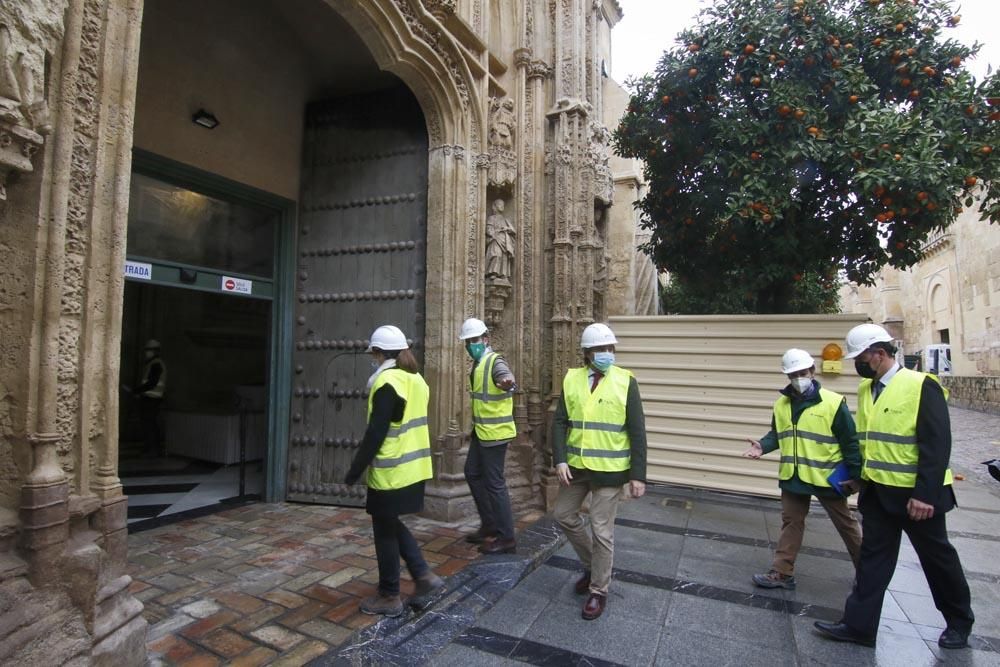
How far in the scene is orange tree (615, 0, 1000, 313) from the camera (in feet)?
17.9

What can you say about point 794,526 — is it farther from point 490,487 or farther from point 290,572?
point 290,572

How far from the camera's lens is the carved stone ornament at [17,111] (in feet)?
6.57

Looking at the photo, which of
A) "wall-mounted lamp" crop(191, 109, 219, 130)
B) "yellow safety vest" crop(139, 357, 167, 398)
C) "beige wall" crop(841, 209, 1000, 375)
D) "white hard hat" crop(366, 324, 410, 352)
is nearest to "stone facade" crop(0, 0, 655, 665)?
"wall-mounted lamp" crop(191, 109, 219, 130)

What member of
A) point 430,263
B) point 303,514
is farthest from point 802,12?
point 303,514

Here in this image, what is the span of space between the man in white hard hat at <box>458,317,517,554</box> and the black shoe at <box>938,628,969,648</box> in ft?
8.20

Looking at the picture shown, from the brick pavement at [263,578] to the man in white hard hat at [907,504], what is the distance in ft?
7.75

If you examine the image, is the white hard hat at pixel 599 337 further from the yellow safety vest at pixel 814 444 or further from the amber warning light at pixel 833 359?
the amber warning light at pixel 833 359

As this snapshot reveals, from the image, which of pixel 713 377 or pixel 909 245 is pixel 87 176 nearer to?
pixel 713 377

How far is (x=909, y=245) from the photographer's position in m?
6.18

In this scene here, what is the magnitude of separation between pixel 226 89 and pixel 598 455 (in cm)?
468

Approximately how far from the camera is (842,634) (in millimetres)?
2906

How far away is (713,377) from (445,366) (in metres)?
3.15

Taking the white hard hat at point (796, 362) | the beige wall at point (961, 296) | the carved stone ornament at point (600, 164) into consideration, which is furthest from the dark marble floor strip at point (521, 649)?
the beige wall at point (961, 296)

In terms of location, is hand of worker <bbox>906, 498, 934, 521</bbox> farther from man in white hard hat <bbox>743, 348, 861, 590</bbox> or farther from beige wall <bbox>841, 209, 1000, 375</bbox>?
beige wall <bbox>841, 209, 1000, 375</bbox>
